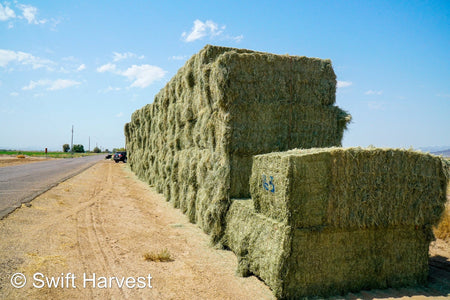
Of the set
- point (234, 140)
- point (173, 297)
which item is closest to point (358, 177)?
point (234, 140)

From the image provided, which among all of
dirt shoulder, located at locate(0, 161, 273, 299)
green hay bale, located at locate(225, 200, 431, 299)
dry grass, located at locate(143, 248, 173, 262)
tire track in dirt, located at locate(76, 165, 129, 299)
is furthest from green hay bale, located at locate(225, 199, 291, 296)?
tire track in dirt, located at locate(76, 165, 129, 299)

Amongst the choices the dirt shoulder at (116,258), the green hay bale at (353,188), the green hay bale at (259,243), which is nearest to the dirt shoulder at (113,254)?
the dirt shoulder at (116,258)

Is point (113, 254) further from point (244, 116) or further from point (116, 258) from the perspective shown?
point (244, 116)

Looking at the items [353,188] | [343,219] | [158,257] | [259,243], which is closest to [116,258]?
[158,257]

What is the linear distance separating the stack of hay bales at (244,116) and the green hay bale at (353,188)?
176cm

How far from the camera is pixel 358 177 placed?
506 cm

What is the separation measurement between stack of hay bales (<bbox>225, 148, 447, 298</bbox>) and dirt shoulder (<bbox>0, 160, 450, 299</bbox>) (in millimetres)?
343

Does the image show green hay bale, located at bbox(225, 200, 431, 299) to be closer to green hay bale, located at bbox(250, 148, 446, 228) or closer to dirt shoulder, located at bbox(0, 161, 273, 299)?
green hay bale, located at bbox(250, 148, 446, 228)

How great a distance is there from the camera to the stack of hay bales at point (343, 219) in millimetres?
4809

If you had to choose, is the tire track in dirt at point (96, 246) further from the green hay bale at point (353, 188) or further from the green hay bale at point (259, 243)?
the green hay bale at point (353, 188)

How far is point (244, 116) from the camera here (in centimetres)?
728

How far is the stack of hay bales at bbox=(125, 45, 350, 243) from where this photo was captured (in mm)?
7176

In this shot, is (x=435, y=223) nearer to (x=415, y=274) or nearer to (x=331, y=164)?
(x=415, y=274)

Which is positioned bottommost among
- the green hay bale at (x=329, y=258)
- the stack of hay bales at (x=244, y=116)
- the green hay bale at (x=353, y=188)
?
the green hay bale at (x=329, y=258)
